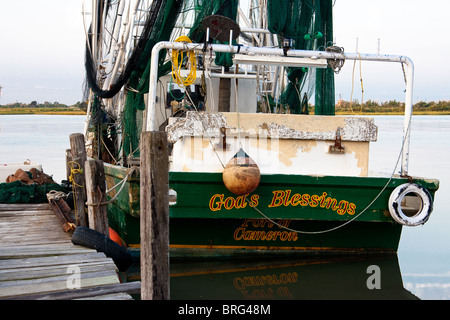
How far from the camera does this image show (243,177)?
21.5 ft

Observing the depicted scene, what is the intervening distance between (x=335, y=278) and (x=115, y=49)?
6.11m

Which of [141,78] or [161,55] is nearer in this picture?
[161,55]

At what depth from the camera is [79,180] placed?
752cm

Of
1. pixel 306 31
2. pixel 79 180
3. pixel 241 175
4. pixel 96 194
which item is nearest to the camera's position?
pixel 241 175

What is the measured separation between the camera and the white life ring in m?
7.04

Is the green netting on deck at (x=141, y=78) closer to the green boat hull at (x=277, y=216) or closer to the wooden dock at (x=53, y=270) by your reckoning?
the green boat hull at (x=277, y=216)

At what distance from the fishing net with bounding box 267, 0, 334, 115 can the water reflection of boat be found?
2386 mm

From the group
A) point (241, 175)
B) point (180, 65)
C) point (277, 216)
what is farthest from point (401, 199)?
point (180, 65)

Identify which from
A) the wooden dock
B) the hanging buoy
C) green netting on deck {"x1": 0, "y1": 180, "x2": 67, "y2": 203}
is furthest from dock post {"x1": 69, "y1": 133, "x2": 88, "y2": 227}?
green netting on deck {"x1": 0, "y1": 180, "x2": 67, "y2": 203}

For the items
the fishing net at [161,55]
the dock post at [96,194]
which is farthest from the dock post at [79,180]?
the fishing net at [161,55]

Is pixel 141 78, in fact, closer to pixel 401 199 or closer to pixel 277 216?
pixel 277 216

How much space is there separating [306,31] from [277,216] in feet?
9.65

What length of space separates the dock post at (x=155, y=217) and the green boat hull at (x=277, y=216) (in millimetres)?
2337

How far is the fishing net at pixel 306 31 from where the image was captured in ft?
25.3
